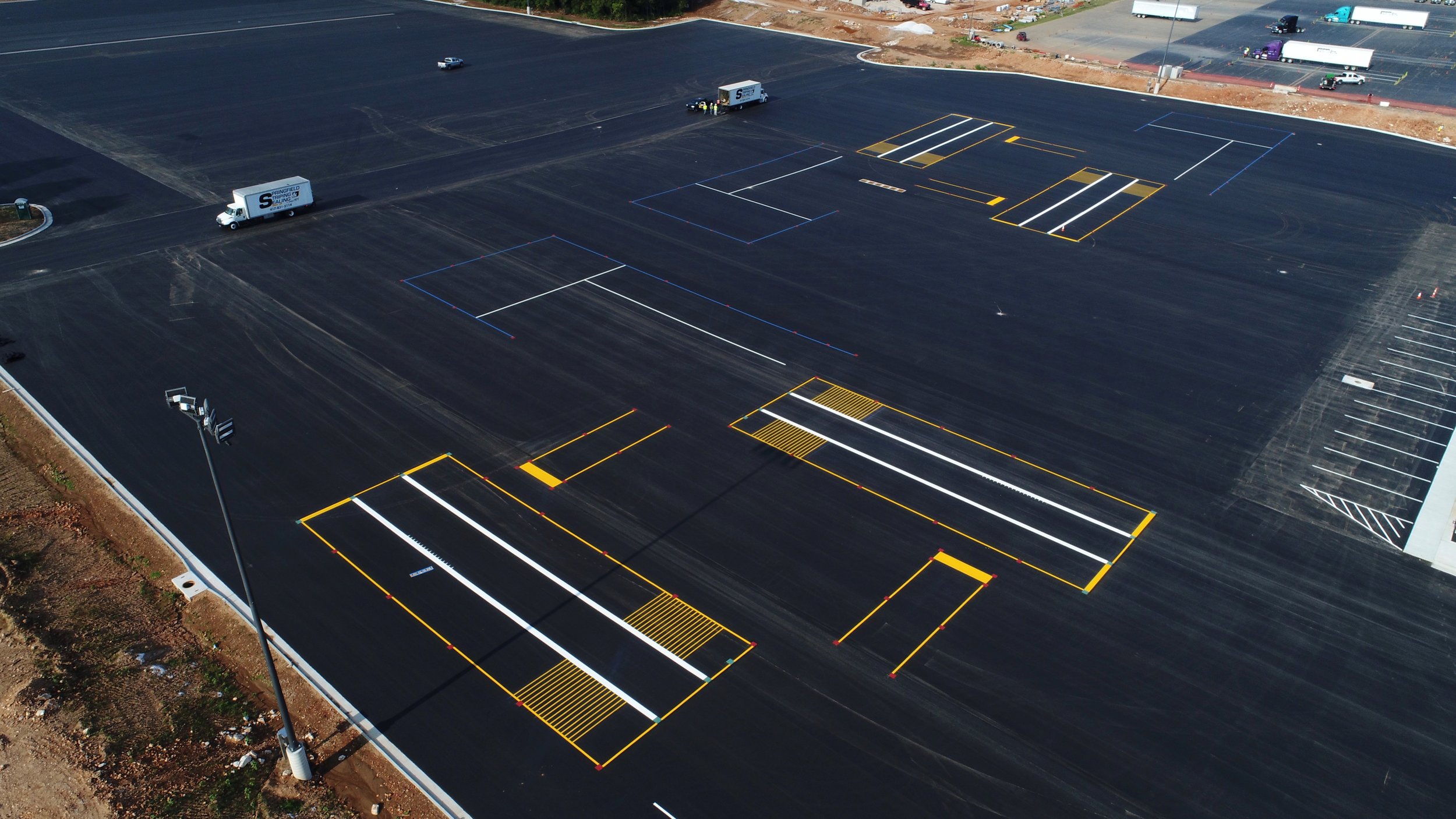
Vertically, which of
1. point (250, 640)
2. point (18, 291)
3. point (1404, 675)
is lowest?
point (1404, 675)

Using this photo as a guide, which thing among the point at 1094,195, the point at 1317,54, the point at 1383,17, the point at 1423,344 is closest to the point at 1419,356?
the point at 1423,344

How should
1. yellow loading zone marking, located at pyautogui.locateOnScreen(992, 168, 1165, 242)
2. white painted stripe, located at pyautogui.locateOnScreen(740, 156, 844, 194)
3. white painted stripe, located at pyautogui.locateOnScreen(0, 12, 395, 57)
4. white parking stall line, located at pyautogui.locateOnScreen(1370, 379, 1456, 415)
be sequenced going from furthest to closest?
white painted stripe, located at pyautogui.locateOnScreen(0, 12, 395, 57), white painted stripe, located at pyautogui.locateOnScreen(740, 156, 844, 194), yellow loading zone marking, located at pyautogui.locateOnScreen(992, 168, 1165, 242), white parking stall line, located at pyautogui.locateOnScreen(1370, 379, 1456, 415)

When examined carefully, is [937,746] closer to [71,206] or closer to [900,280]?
[900,280]

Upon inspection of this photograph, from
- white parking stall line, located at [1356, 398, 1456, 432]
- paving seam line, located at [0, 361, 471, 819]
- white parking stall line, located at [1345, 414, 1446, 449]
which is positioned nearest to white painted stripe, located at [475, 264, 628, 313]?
paving seam line, located at [0, 361, 471, 819]

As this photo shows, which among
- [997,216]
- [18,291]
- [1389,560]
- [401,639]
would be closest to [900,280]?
[997,216]

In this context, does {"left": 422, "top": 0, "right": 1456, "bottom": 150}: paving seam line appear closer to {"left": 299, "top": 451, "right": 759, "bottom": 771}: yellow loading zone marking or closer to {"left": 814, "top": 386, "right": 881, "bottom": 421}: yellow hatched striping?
{"left": 814, "top": 386, "right": 881, "bottom": 421}: yellow hatched striping

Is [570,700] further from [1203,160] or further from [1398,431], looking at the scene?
[1203,160]

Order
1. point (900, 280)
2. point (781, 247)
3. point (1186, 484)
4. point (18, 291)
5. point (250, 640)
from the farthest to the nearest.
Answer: point (781, 247)
point (900, 280)
point (18, 291)
point (1186, 484)
point (250, 640)

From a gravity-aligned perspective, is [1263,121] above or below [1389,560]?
above
